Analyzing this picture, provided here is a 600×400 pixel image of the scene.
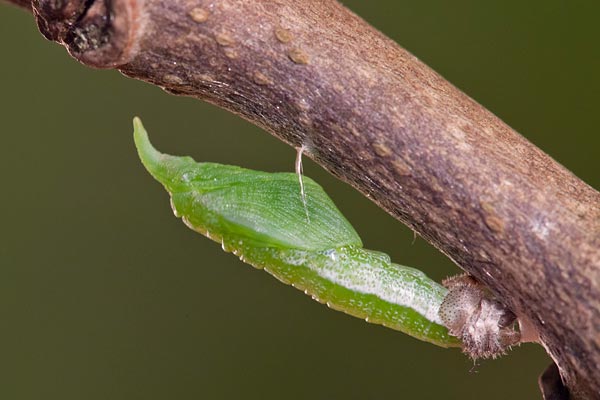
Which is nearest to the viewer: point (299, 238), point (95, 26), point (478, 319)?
point (95, 26)

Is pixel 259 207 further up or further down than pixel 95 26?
further down

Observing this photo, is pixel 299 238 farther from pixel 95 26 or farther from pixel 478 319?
pixel 95 26

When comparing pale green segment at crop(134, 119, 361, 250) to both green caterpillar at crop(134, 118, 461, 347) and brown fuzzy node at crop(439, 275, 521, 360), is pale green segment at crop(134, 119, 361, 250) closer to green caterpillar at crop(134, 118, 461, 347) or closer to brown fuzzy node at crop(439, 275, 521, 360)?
green caterpillar at crop(134, 118, 461, 347)

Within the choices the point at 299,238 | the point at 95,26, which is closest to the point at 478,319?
the point at 299,238

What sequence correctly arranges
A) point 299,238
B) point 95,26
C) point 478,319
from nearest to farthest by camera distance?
point 95,26, point 478,319, point 299,238

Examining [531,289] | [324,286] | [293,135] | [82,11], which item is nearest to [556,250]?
[531,289]

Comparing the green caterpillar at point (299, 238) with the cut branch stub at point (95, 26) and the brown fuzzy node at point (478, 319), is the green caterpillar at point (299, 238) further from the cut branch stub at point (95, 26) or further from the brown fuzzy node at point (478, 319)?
the cut branch stub at point (95, 26)

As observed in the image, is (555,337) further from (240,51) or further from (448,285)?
(240,51)
